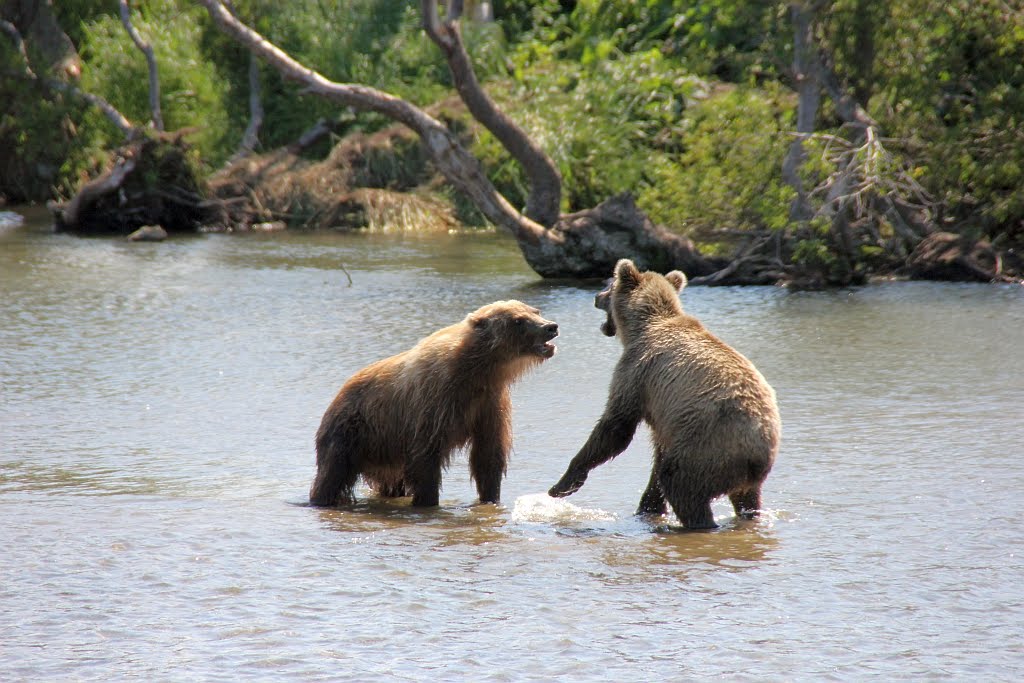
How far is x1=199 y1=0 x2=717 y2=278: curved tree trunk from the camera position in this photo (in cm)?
1492

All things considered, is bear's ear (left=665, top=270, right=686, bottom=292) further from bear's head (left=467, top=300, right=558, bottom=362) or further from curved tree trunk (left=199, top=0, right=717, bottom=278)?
curved tree trunk (left=199, top=0, right=717, bottom=278)

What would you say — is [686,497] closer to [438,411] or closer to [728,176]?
[438,411]

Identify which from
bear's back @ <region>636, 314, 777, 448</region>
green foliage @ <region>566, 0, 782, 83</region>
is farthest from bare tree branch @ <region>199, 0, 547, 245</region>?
bear's back @ <region>636, 314, 777, 448</region>

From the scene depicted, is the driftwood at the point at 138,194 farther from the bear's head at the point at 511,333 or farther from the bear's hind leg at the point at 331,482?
the bear's head at the point at 511,333

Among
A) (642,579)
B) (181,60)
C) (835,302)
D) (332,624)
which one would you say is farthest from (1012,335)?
(181,60)

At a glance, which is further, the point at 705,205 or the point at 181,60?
the point at 181,60

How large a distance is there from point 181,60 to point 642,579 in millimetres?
23570

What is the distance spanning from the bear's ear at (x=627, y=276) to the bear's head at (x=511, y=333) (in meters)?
0.41

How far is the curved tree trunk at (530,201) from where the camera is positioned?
14922mm

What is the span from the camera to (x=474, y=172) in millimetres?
15742

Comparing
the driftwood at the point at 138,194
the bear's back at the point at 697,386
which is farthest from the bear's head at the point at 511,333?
the driftwood at the point at 138,194

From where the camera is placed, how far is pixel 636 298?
20.9ft

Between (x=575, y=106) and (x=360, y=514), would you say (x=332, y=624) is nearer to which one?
(x=360, y=514)

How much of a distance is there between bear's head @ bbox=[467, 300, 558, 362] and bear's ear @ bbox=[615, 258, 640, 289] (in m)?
0.41
